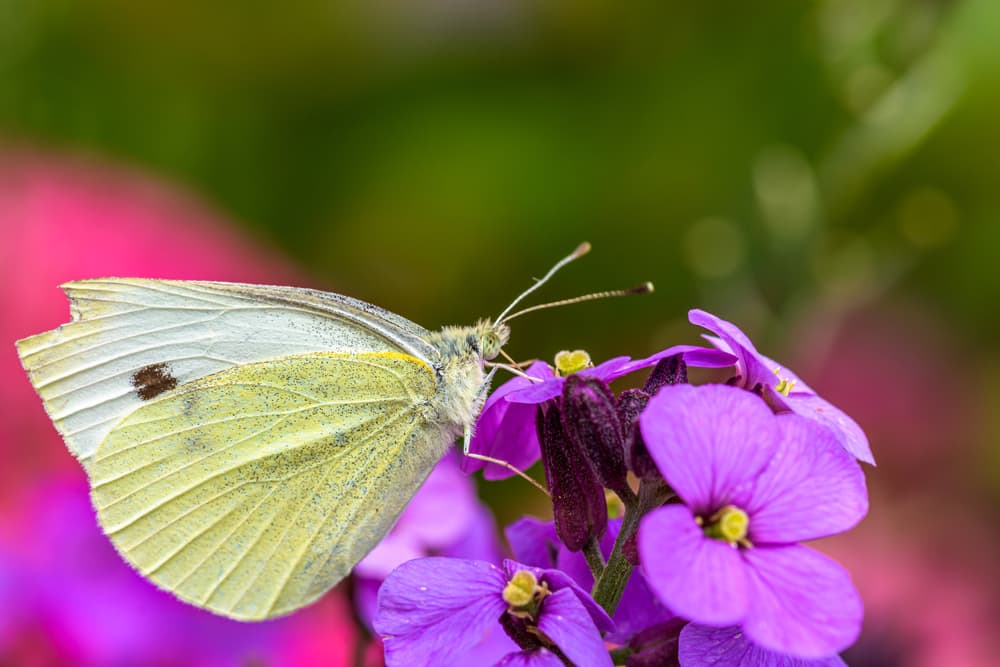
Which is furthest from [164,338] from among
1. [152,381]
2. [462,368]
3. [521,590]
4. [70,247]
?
[70,247]

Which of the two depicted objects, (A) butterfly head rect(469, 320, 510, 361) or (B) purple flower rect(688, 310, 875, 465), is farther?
(A) butterfly head rect(469, 320, 510, 361)

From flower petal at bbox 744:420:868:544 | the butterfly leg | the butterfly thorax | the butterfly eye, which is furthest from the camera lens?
the butterfly eye

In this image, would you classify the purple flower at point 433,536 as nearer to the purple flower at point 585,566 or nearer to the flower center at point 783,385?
the purple flower at point 585,566

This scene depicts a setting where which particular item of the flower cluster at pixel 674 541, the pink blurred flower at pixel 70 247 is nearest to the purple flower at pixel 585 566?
the flower cluster at pixel 674 541

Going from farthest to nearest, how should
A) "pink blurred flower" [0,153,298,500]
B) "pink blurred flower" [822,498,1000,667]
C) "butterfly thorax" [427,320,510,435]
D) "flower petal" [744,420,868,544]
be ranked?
"pink blurred flower" [0,153,298,500], "pink blurred flower" [822,498,1000,667], "butterfly thorax" [427,320,510,435], "flower petal" [744,420,868,544]

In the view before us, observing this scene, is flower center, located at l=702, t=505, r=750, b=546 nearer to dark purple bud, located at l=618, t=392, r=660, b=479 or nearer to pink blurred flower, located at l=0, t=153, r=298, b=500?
dark purple bud, located at l=618, t=392, r=660, b=479

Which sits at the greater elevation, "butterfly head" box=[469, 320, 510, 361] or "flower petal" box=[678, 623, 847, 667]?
"butterfly head" box=[469, 320, 510, 361]

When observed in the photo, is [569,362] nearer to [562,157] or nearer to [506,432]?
[506,432]

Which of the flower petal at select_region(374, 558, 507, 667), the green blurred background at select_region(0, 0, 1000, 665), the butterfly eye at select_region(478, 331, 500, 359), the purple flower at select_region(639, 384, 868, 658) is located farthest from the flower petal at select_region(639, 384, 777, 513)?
the green blurred background at select_region(0, 0, 1000, 665)
